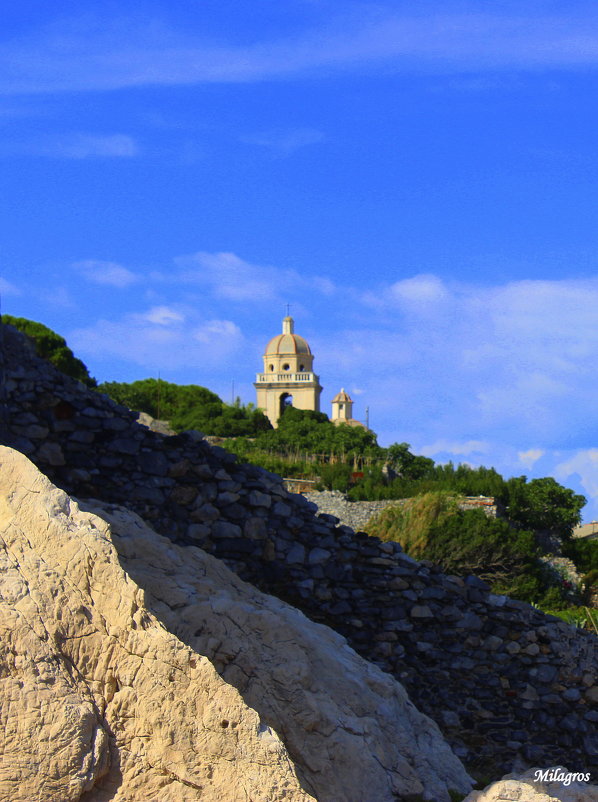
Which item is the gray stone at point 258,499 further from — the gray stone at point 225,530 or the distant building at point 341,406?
the distant building at point 341,406

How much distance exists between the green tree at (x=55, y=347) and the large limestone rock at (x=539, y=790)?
29.7 metres

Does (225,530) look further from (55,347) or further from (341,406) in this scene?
(341,406)

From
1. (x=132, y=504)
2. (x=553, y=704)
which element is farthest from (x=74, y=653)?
(x=553, y=704)

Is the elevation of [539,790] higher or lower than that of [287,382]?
lower

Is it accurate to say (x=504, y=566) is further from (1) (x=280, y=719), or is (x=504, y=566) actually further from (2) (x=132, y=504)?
(1) (x=280, y=719)

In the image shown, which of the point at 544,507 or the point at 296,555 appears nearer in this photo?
the point at 296,555

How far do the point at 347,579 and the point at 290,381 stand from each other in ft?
208

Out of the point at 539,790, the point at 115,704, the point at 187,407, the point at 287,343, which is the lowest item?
the point at 539,790

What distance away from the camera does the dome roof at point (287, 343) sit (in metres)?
75.2

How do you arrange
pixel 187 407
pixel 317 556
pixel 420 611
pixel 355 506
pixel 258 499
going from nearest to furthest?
pixel 258 499 → pixel 317 556 → pixel 420 611 → pixel 355 506 → pixel 187 407

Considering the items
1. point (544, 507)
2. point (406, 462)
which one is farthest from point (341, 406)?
point (544, 507)

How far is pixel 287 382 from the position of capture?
235ft
